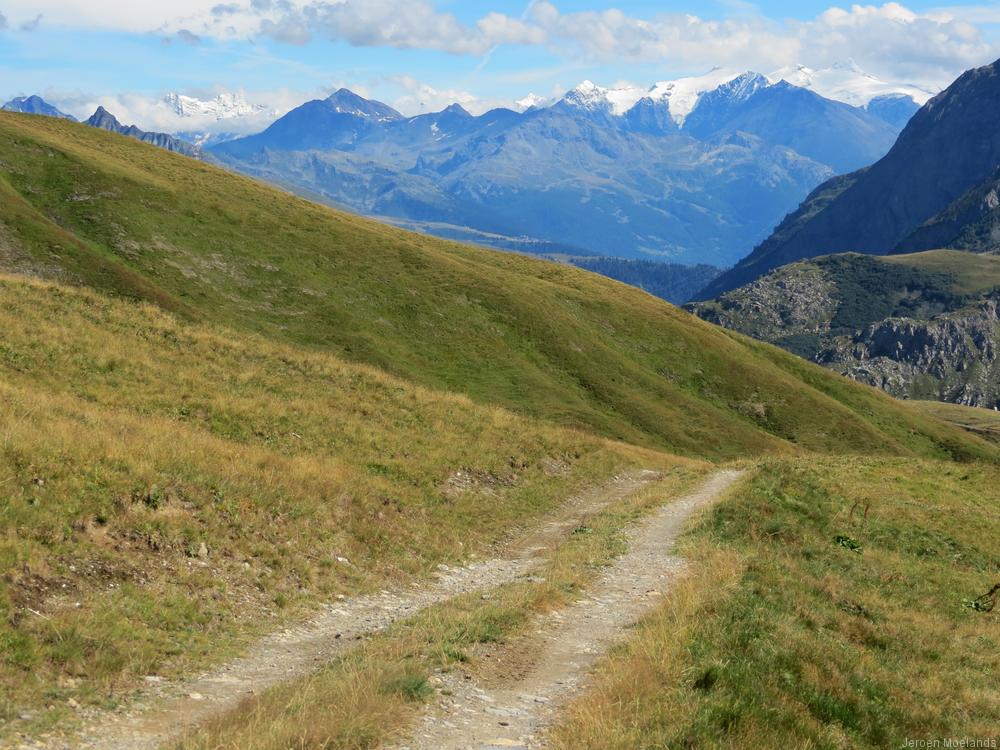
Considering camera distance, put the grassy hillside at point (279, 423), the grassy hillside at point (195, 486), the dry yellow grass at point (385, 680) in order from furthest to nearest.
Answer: the grassy hillside at point (279, 423) < the grassy hillside at point (195, 486) < the dry yellow grass at point (385, 680)

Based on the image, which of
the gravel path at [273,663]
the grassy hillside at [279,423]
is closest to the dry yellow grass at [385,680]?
the grassy hillside at [279,423]

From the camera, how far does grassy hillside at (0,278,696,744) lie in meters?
14.0

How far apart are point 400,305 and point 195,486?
5538 cm

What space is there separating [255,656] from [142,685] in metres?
2.36

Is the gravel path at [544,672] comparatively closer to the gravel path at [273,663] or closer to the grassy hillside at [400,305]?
the gravel path at [273,663]

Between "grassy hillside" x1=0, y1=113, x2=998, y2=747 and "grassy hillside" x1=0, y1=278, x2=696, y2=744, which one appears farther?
"grassy hillside" x1=0, y1=113, x2=998, y2=747

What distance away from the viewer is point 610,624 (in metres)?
16.2

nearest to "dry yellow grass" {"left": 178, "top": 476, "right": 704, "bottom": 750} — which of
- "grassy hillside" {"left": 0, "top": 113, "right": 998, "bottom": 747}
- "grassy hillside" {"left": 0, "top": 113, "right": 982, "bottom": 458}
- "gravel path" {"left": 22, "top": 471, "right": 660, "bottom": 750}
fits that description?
"grassy hillside" {"left": 0, "top": 113, "right": 998, "bottom": 747}

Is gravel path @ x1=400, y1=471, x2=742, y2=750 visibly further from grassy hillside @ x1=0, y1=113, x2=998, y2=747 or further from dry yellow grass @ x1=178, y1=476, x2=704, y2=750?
grassy hillside @ x1=0, y1=113, x2=998, y2=747

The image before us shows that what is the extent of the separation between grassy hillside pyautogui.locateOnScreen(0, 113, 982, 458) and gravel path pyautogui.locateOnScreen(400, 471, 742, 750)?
131 feet

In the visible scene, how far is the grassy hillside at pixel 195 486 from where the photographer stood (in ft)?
46.0

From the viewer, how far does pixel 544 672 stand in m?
13.2

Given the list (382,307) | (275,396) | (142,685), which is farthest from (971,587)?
(382,307)

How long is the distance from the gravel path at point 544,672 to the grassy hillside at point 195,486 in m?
5.17
